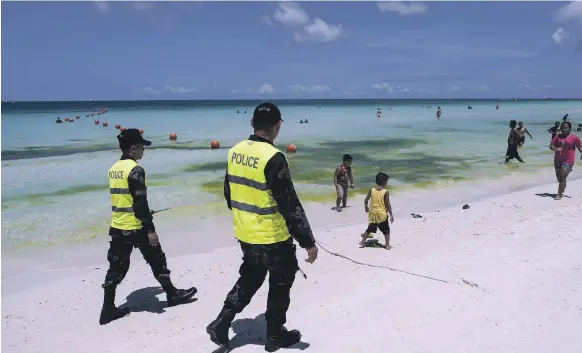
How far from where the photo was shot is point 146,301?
6316mm

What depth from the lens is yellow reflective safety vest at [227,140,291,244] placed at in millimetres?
3691

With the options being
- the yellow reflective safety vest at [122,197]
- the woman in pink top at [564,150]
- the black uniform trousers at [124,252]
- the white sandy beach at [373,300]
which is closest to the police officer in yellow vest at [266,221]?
the white sandy beach at [373,300]

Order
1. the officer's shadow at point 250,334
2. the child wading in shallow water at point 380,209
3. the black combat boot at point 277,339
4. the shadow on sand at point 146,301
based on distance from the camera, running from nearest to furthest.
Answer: the black combat boot at point 277,339 → the officer's shadow at point 250,334 → the shadow on sand at point 146,301 → the child wading in shallow water at point 380,209

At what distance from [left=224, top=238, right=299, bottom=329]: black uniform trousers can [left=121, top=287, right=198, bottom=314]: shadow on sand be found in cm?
207

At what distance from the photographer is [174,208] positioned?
1288 centimetres

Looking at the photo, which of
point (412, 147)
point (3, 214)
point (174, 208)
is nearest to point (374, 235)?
point (174, 208)

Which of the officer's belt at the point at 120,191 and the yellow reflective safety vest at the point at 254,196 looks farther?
the officer's belt at the point at 120,191

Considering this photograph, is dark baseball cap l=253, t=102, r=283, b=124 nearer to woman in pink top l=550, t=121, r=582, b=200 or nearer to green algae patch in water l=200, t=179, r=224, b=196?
woman in pink top l=550, t=121, r=582, b=200

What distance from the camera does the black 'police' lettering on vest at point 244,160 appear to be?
3.69m

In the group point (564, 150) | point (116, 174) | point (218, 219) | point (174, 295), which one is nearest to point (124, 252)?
point (174, 295)

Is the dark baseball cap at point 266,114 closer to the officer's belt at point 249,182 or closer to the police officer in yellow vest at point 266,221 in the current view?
the police officer in yellow vest at point 266,221

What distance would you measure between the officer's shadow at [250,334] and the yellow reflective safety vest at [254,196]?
1.10 metres

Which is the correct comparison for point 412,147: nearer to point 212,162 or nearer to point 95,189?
point 212,162

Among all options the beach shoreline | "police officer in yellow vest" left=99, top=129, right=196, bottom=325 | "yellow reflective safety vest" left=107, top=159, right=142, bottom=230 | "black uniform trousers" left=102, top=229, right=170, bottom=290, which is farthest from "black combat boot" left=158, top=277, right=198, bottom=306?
the beach shoreline
